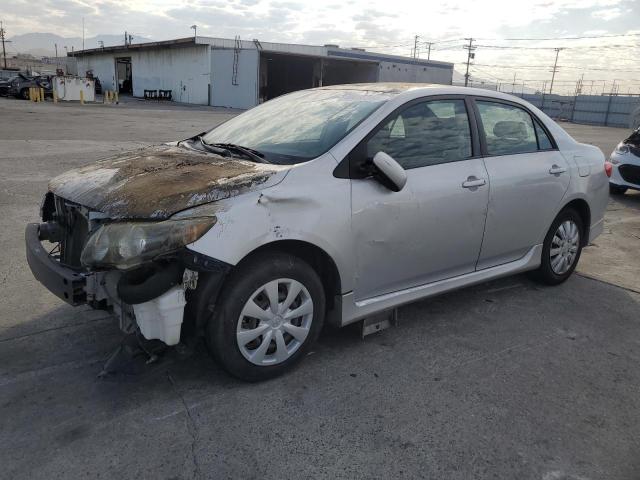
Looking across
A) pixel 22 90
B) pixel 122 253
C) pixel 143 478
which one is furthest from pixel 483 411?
pixel 22 90

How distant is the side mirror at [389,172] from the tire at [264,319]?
2.32 ft

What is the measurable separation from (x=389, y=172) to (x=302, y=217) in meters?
0.61

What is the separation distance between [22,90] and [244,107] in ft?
50.2

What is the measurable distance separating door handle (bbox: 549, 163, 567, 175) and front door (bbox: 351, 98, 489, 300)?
89cm

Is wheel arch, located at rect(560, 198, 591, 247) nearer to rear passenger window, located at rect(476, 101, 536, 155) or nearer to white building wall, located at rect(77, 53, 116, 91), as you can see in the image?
rear passenger window, located at rect(476, 101, 536, 155)

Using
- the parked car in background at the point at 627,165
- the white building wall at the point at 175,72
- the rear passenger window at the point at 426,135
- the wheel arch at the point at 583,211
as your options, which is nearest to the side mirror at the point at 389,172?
the rear passenger window at the point at 426,135

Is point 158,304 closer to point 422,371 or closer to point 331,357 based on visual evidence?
point 331,357

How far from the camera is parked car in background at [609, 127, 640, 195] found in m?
9.56

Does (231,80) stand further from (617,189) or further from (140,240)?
(140,240)

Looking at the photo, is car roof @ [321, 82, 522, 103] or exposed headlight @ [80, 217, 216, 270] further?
car roof @ [321, 82, 522, 103]

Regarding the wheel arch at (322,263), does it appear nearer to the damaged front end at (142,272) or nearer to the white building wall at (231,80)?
the damaged front end at (142,272)

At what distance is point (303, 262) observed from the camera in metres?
3.11

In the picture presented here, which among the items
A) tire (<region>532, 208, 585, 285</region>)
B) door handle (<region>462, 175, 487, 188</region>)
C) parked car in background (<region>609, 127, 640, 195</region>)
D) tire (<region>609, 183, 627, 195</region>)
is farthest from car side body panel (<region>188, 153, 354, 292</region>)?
tire (<region>609, 183, 627, 195</region>)

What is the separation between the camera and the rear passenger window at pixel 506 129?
412cm
